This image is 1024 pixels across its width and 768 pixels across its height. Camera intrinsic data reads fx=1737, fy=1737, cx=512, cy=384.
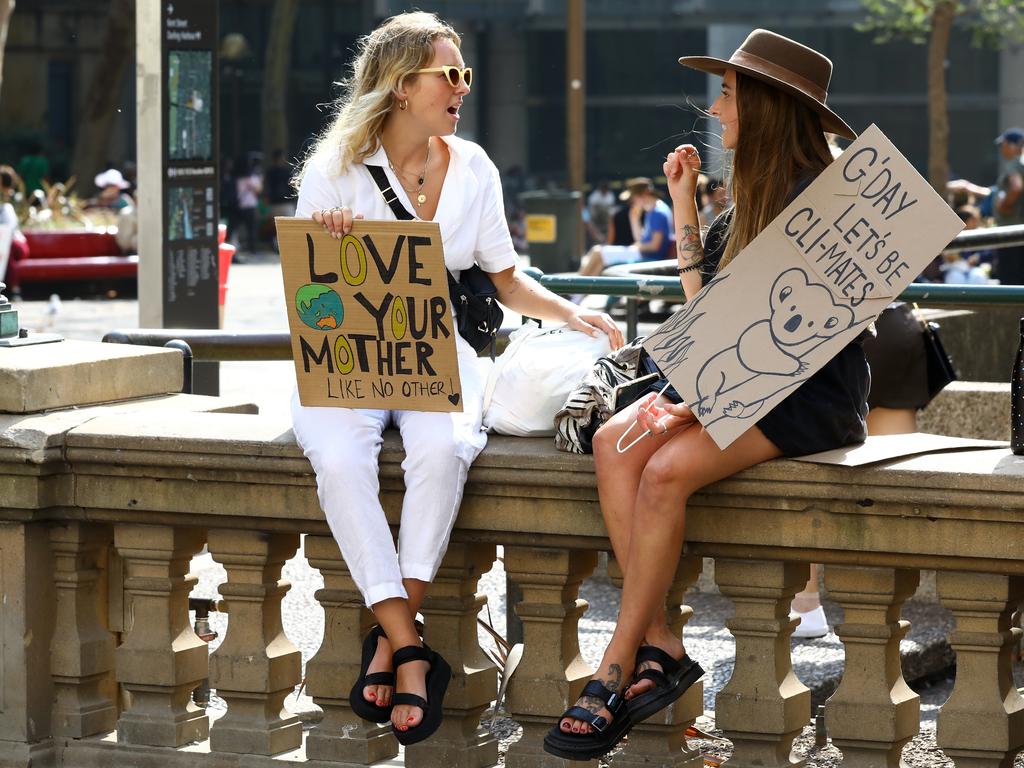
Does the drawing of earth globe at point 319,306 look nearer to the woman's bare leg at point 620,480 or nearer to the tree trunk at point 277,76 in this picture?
the woman's bare leg at point 620,480

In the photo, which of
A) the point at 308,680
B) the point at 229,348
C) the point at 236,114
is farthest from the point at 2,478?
the point at 236,114

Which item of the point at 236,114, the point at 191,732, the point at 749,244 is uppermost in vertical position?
the point at 236,114

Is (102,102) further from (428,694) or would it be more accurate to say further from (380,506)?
(428,694)

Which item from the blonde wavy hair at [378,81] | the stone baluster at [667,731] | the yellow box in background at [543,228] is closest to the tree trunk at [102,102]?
the yellow box in background at [543,228]

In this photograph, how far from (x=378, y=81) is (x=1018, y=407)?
1600mm

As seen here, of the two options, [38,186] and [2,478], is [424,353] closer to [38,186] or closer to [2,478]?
[2,478]

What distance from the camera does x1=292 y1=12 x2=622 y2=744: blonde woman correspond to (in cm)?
347

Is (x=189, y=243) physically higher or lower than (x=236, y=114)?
lower

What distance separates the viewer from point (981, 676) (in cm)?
325

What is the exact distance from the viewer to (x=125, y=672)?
3.83m

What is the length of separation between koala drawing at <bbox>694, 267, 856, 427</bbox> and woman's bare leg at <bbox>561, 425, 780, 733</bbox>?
0.07 metres

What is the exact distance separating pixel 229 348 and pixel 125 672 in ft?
6.18

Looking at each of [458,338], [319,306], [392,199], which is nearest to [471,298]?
[458,338]

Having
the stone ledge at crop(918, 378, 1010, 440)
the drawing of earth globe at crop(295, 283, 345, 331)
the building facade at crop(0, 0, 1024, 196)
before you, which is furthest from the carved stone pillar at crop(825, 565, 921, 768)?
the building facade at crop(0, 0, 1024, 196)
